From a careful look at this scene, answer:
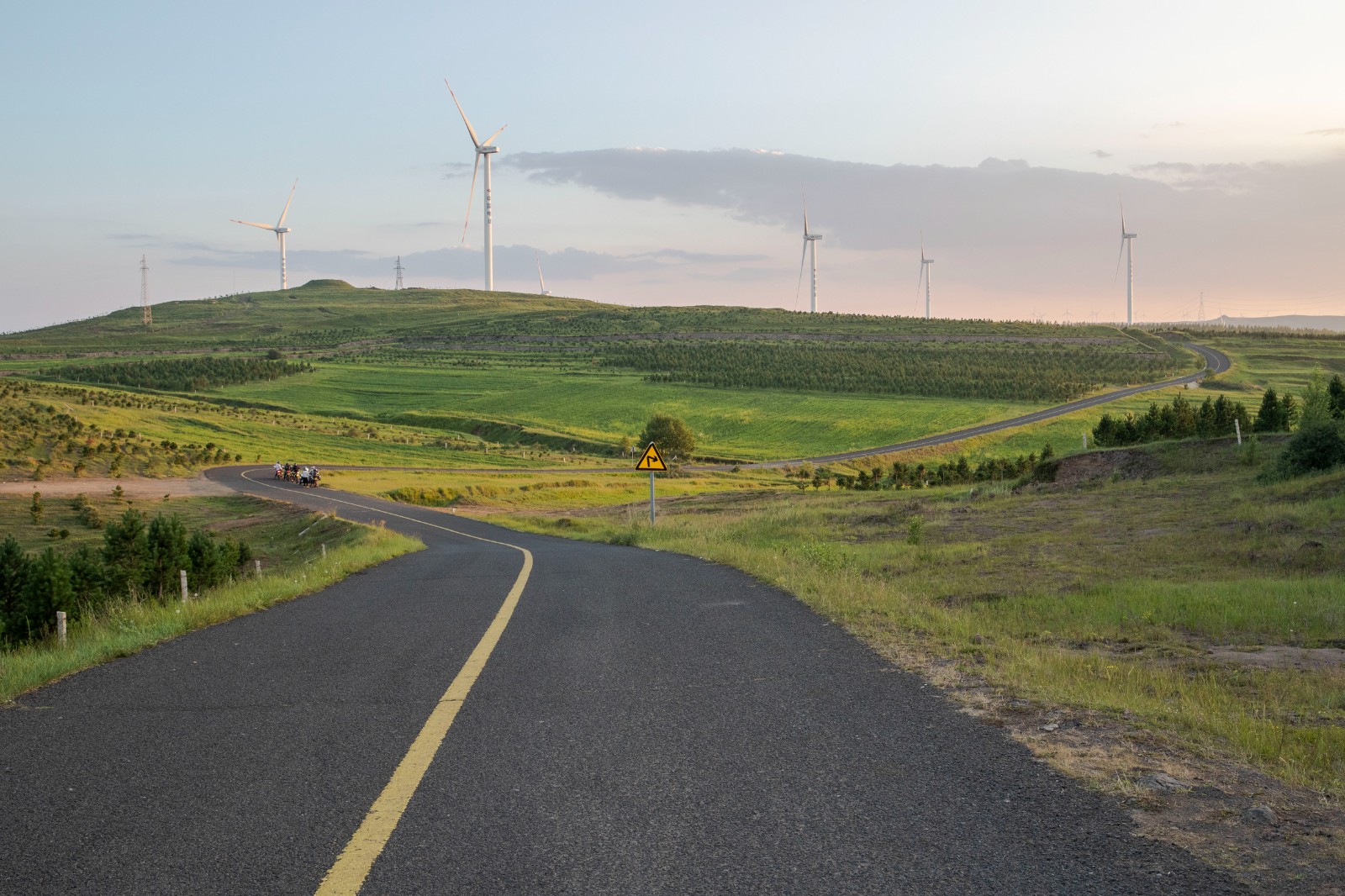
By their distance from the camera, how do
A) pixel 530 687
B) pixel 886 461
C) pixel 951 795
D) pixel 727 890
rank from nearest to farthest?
1. pixel 727 890
2. pixel 951 795
3. pixel 530 687
4. pixel 886 461

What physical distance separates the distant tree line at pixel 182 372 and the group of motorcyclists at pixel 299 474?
216 ft

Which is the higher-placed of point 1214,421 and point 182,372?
point 182,372

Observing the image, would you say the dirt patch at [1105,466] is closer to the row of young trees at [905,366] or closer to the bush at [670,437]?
the bush at [670,437]

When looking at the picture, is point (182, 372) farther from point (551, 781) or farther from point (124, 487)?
point (551, 781)

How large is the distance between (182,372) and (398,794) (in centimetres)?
14681

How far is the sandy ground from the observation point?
5262 cm

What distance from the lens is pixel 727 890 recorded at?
373 cm

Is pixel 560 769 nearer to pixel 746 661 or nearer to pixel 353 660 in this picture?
pixel 746 661

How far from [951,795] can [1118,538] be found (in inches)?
812

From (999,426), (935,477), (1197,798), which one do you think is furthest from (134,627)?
(999,426)

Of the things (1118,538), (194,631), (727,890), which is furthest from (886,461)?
(727,890)

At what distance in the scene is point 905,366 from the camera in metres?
132

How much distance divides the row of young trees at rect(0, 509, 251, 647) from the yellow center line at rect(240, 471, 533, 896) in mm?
14937

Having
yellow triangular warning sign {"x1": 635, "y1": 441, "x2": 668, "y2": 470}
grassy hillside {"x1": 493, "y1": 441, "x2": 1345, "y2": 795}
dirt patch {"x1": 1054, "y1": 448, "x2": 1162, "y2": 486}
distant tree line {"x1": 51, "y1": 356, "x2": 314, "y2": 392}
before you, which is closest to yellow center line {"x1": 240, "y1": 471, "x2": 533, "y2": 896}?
grassy hillside {"x1": 493, "y1": 441, "x2": 1345, "y2": 795}
